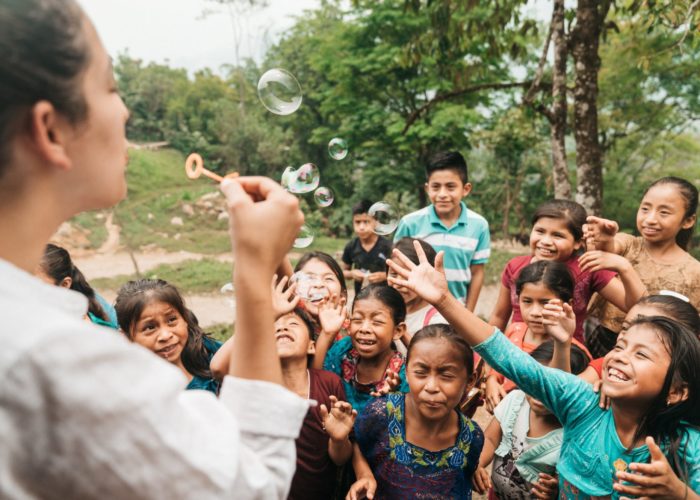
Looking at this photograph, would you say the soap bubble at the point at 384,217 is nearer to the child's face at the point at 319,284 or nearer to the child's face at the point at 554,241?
the child's face at the point at 319,284

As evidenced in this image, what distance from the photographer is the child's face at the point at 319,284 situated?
10.0 ft

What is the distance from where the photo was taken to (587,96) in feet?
17.7

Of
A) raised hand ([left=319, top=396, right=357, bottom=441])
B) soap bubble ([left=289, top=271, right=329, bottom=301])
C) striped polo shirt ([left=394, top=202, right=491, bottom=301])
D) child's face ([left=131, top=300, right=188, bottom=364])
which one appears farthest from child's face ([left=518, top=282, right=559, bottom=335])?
child's face ([left=131, top=300, right=188, bottom=364])

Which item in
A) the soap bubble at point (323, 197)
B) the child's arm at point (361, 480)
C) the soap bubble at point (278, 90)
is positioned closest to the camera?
the child's arm at point (361, 480)

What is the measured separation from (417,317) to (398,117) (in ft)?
38.9

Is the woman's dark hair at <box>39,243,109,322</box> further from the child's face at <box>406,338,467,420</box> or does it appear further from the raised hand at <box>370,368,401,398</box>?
the child's face at <box>406,338,467,420</box>

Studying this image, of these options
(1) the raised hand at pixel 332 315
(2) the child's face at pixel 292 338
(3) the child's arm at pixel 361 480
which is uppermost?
(1) the raised hand at pixel 332 315

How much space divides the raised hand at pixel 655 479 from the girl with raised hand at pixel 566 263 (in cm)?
145

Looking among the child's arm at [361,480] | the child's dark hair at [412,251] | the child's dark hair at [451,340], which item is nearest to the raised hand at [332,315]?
the child's dark hair at [451,340]

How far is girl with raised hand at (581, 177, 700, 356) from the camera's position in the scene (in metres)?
3.03

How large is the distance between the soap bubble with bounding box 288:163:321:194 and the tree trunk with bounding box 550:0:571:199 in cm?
366

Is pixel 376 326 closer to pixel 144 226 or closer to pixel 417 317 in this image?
pixel 417 317

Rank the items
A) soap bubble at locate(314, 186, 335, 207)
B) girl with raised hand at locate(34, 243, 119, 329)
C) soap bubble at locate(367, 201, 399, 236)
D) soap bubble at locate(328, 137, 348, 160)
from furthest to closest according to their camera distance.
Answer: soap bubble at locate(367, 201, 399, 236) < soap bubble at locate(328, 137, 348, 160) < soap bubble at locate(314, 186, 335, 207) < girl with raised hand at locate(34, 243, 119, 329)

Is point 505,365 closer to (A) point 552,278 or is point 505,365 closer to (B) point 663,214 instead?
(A) point 552,278
